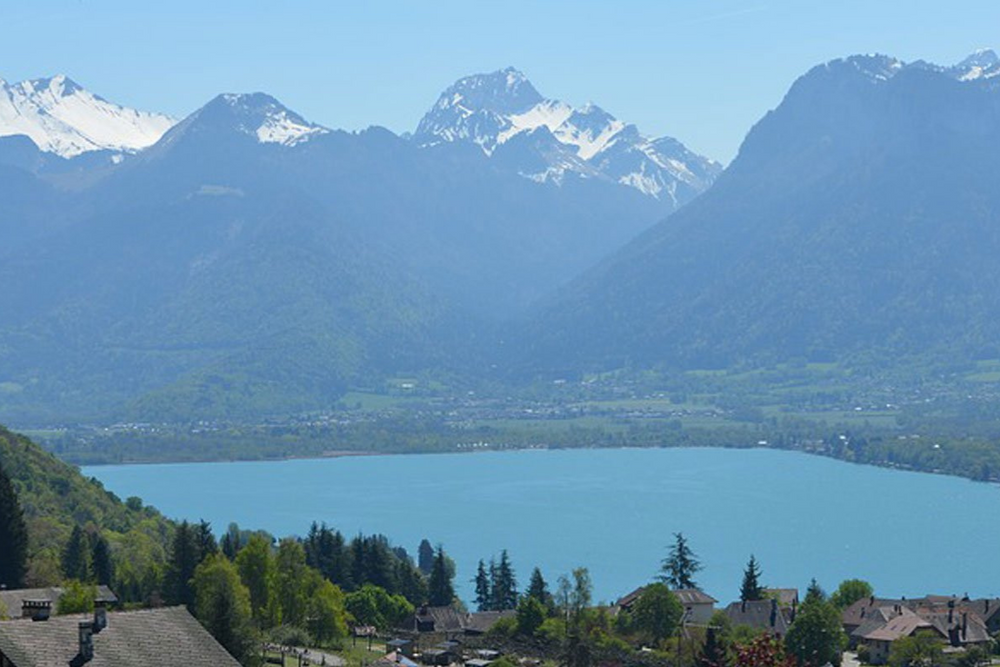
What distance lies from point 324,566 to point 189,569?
683 inches

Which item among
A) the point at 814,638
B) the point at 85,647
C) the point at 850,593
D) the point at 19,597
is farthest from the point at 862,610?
the point at 85,647

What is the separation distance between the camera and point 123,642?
1163 inches

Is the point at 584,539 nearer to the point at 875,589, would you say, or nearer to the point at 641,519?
the point at 641,519

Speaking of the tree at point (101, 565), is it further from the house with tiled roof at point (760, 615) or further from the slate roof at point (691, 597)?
the house with tiled roof at point (760, 615)

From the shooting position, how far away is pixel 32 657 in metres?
27.7

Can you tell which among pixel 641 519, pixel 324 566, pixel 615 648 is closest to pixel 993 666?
pixel 615 648

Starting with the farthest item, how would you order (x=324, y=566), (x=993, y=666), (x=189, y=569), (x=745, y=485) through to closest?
1. (x=745, y=485)
2. (x=324, y=566)
3. (x=993, y=666)
4. (x=189, y=569)

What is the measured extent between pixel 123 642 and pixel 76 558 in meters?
38.3

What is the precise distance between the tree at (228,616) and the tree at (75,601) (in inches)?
109

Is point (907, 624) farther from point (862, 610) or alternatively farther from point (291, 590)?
point (291, 590)

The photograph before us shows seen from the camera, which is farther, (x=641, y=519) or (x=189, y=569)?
(x=641, y=519)

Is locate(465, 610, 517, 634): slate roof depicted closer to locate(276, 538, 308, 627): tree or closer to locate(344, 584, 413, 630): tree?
locate(344, 584, 413, 630): tree

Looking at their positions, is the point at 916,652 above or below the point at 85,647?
below

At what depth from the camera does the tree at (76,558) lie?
65.4m
